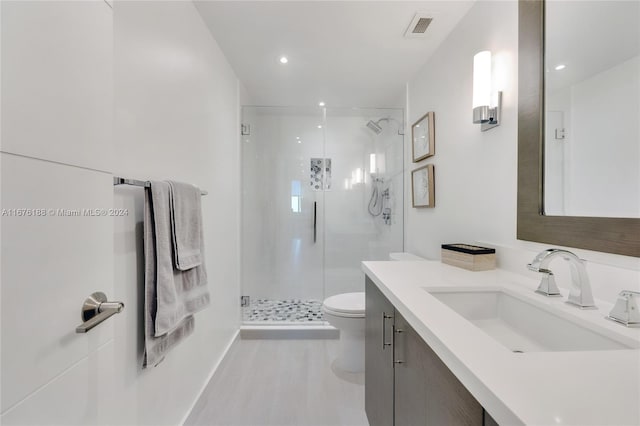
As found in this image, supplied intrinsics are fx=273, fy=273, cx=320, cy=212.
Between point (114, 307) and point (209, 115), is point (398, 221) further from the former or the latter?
point (114, 307)

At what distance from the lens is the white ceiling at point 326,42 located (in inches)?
63.2

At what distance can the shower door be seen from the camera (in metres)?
2.96

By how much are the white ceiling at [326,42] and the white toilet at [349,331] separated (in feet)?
6.26

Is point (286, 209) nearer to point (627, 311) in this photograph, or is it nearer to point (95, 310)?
point (95, 310)

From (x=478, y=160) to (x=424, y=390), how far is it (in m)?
1.28

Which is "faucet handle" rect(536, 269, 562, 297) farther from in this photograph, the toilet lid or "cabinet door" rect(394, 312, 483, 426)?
the toilet lid

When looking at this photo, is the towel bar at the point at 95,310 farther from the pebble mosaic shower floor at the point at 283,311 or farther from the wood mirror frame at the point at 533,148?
the pebble mosaic shower floor at the point at 283,311

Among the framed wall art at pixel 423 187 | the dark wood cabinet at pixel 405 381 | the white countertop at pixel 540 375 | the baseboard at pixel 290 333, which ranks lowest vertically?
the baseboard at pixel 290 333

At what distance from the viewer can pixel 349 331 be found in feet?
6.62

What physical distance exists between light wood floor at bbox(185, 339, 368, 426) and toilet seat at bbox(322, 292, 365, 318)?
0.43 m

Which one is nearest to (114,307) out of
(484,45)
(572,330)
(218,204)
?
(572,330)

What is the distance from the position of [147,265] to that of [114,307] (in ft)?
1.59

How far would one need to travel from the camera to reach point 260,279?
3021mm

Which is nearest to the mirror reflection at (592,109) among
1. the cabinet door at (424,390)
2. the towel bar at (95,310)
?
the cabinet door at (424,390)
